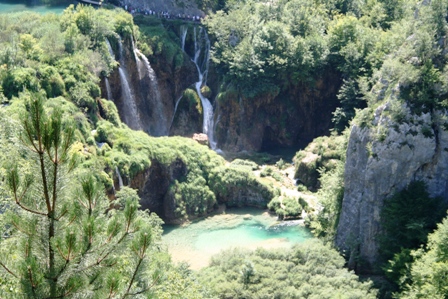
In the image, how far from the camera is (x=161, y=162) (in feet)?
124

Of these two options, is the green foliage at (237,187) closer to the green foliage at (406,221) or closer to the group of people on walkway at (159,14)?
the green foliage at (406,221)

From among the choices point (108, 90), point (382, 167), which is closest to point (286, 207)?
point (382, 167)

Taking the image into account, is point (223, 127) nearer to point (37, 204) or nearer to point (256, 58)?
point (256, 58)

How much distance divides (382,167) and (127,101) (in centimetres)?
2078

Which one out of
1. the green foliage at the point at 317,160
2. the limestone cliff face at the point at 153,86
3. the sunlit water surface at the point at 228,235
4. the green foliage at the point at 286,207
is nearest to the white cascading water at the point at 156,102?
the limestone cliff face at the point at 153,86

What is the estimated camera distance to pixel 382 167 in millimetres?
30344

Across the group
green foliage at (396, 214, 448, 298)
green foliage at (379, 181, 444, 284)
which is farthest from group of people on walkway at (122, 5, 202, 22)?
green foliage at (396, 214, 448, 298)

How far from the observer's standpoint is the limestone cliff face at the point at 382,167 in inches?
1162

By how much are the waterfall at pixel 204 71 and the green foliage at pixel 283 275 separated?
22.7 meters

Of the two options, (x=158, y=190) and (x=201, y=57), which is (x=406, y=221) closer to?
Result: (x=158, y=190)

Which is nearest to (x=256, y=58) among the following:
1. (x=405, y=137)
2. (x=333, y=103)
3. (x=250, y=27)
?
(x=250, y=27)

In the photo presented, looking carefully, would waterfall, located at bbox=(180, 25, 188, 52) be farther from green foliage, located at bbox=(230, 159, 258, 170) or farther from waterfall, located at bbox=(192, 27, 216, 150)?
green foliage, located at bbox=(230, 159, 258, 170)

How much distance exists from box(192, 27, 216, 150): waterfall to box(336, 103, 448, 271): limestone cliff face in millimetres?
19871

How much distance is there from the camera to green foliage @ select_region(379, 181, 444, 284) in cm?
2797
